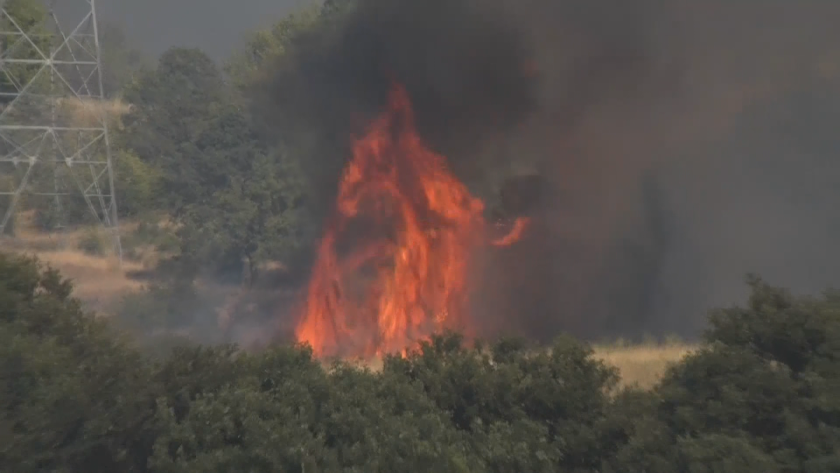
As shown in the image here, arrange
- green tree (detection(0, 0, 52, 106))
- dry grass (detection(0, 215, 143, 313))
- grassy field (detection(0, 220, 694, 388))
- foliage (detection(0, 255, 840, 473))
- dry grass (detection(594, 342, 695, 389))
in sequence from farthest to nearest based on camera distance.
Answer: green tree (detection(0, 0, 52, 106)) → dry grass (detection(0, 215, 143, 313)) → grassy field (detection(0, 220, 694, 388)) → dry grass (detection(594, 342, 695, 389)) → foliage (detection(0, 255, 840, 473))

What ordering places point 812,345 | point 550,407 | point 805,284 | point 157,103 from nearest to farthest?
point 812,345
point 550,407
point 805,284
point 157,103

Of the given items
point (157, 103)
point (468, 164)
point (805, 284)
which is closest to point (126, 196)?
point (157, 103)

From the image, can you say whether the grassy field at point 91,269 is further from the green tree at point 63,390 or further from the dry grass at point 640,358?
the green tree at point 63,390

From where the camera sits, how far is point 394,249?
21406mm

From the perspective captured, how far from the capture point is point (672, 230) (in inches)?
931

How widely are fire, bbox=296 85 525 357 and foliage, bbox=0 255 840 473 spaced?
27.2ft

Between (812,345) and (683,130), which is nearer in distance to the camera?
(812,345)

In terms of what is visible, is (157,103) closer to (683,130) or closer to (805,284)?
(683,130)

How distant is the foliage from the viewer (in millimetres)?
9359

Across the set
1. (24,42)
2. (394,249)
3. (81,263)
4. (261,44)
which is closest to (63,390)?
(394,249)

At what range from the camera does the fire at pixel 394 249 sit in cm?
2077

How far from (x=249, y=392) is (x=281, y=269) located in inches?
917

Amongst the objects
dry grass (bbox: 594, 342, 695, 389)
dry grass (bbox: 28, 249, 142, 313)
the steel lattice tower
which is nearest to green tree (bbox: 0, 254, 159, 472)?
dry grass (bbox: 594, 342, 695, 389)

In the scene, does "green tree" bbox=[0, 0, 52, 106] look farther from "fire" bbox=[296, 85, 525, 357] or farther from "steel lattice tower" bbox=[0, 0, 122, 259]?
"fire" bbox=[296, 85, 525, 357]
